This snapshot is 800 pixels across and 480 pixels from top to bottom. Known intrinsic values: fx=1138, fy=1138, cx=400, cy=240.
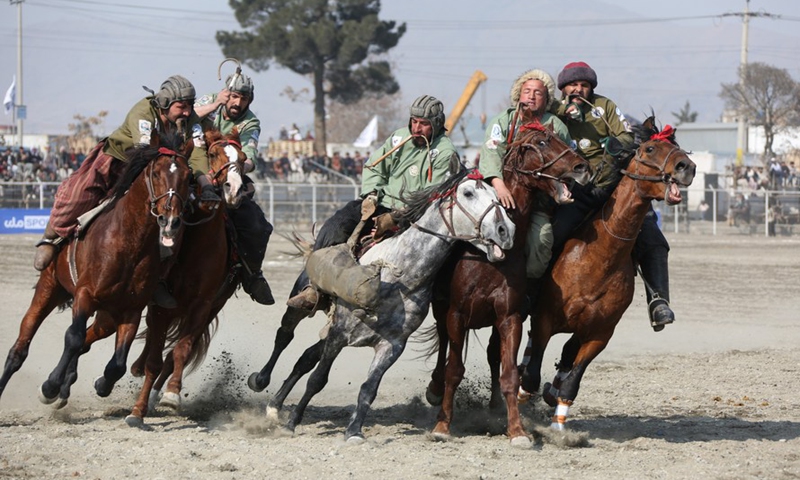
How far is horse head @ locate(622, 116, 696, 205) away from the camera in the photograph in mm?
7570

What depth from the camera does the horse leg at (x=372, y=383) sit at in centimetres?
773

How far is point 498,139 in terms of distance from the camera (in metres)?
8.09

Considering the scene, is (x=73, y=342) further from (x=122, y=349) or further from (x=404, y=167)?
(x=404, y=167)

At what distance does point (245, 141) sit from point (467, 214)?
237 centimetres

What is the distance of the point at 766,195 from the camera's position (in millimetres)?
31656

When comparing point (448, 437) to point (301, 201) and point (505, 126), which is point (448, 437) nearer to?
point (505, 126)

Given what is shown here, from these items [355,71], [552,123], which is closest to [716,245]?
[552,123]

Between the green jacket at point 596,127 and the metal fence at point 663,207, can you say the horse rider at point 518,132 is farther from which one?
the metal fence at point 663,207

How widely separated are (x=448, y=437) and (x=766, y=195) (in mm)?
25768

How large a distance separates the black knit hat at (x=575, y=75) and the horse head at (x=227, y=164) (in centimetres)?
247

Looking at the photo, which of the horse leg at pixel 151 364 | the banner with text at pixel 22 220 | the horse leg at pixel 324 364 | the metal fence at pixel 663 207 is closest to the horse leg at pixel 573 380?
the horse leg at pixel 324 364

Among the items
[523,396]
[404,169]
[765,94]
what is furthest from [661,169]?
[765,94]

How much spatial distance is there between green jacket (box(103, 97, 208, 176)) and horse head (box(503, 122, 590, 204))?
236cm

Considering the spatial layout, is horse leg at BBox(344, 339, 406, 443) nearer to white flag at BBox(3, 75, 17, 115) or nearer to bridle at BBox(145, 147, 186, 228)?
bridle at BBox(145, 147, 186, 228)
